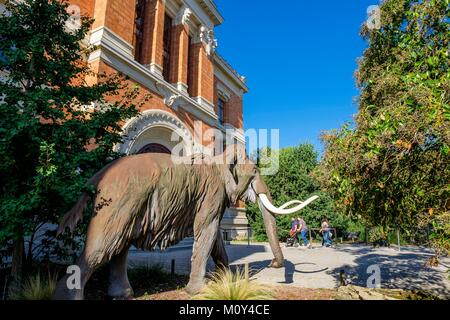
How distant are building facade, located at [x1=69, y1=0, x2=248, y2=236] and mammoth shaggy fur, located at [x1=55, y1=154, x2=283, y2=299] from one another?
461 centimetres

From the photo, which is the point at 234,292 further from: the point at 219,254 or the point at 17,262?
the point at 17,262

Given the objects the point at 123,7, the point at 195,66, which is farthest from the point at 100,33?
the point at 195,66

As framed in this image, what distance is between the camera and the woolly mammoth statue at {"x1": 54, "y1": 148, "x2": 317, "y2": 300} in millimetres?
3449

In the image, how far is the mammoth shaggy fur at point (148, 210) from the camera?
344cm

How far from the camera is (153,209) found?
13.0ft

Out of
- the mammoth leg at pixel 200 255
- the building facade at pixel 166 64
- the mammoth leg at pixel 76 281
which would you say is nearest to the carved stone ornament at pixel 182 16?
the building facade at pixel 166 64

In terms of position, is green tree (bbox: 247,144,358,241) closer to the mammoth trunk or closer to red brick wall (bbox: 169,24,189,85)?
red brick wall (bbox: 169,24,189,85)

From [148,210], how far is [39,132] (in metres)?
1.93

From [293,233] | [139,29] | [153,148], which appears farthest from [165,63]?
[293,233]

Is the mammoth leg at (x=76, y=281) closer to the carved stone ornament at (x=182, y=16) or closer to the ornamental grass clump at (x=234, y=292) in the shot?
the ornamental grass clump at (x=234, y=292)

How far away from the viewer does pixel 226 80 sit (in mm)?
21516

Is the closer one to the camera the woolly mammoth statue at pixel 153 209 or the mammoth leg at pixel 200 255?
the woolly mammoth statue at pixel 153 209

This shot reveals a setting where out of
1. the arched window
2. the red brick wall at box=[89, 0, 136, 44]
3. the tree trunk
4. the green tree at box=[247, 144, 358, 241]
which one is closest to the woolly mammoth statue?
the tree trunk
